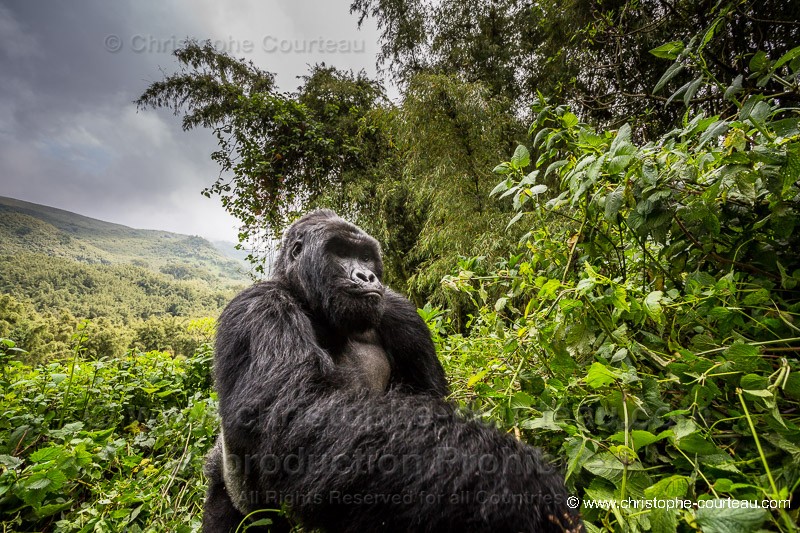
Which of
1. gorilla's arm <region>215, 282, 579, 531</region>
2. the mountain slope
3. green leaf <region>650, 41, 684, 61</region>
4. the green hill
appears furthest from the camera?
the mountain slope

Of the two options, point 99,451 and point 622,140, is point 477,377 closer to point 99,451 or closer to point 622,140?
point 622,140

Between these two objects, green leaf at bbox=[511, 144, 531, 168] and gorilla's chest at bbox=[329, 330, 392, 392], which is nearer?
green leaf at bbox=[511, 144, 531, 168]

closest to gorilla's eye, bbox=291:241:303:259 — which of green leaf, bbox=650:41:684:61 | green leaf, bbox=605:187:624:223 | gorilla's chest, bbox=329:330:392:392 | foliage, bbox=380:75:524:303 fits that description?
gorilla's chest, bbox=329:330:392:392

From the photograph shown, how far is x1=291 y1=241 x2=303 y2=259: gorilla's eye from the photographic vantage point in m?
2.02

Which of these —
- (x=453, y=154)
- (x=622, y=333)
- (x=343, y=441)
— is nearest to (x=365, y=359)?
(x=343, y=441)

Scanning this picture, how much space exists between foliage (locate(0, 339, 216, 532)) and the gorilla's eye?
1.18 metres

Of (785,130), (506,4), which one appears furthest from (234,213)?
(785,130)

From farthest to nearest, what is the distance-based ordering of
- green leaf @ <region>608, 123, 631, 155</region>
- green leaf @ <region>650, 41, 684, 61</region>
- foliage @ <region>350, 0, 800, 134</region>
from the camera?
foliage @ <region>350, 0, 800, 134</region> < green leaf @ <region>650, 41, 684, 61</region> < green leaf @ <region>608, 123, 631, 155</region>

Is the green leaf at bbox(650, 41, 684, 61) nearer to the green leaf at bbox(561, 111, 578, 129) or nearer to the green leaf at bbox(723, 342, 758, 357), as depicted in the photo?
the green leaf at bbox(561, 111, 578, 129)

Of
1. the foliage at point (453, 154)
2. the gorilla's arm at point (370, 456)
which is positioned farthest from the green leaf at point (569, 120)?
the foliage at point (453, 154)

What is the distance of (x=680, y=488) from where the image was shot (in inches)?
27.6

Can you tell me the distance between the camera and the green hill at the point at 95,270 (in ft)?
72.1

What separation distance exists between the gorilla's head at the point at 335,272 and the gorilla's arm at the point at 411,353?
25cm

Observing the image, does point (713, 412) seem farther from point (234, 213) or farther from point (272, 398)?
point (234, 213)
